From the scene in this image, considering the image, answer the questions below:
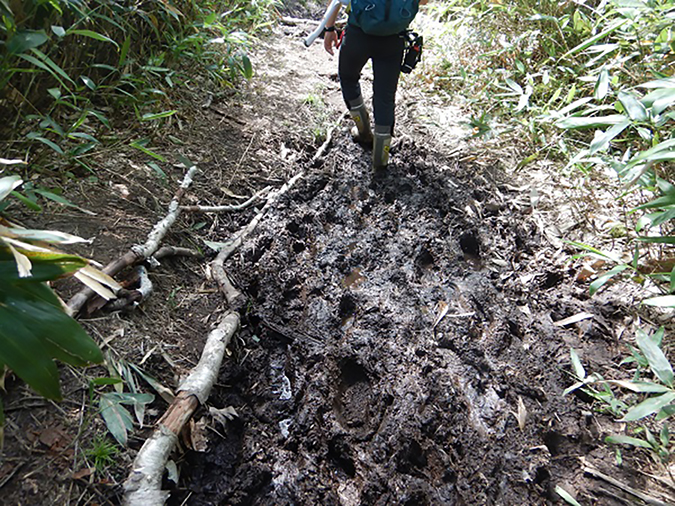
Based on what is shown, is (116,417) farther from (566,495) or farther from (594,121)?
(594,121)

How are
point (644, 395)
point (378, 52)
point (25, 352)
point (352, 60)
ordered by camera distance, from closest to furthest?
point (25, 352) < point (644, 395) < point (378, 52) < point (352, 60)

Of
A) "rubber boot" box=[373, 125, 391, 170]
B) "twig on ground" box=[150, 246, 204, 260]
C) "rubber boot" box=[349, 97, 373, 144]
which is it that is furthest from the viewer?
"rubber boot" box=[349, 97, 373, 144]

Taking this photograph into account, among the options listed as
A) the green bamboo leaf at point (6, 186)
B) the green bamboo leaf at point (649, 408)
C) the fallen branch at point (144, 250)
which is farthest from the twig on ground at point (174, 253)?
Result: the green bamboo leaf at point (649, 408)

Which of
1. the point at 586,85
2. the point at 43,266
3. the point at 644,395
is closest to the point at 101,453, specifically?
the point at 43,266

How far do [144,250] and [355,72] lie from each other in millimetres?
1809

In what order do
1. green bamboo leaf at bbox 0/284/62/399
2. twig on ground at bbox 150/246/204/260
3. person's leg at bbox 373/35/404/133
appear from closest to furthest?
green bamboo leaf at bbox 0/284/62/399 < twig on ground at bbox 150/246/204/260 < person's leg at bbox 373/35/404/133

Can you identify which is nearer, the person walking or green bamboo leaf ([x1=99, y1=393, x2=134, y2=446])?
green bamboo leaf ([x1=99, y1=393, x2=134, y2=446])

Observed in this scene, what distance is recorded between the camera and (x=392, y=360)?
1914mm

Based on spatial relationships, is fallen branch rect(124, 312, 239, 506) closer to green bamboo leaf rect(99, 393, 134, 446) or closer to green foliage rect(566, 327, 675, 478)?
green bamboo leaf rect(99, 393, 134, 446)

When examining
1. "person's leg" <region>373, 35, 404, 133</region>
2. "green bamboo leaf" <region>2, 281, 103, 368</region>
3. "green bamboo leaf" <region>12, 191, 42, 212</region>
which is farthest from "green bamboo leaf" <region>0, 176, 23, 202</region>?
"person's leg" <region>373, 35, 404, 133</region>

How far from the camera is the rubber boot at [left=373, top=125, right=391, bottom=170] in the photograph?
2.88 meters

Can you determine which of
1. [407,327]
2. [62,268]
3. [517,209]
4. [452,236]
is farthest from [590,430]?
[62,268]

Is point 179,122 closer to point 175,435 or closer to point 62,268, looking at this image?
point 62,268

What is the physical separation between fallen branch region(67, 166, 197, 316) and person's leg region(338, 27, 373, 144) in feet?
4.09
